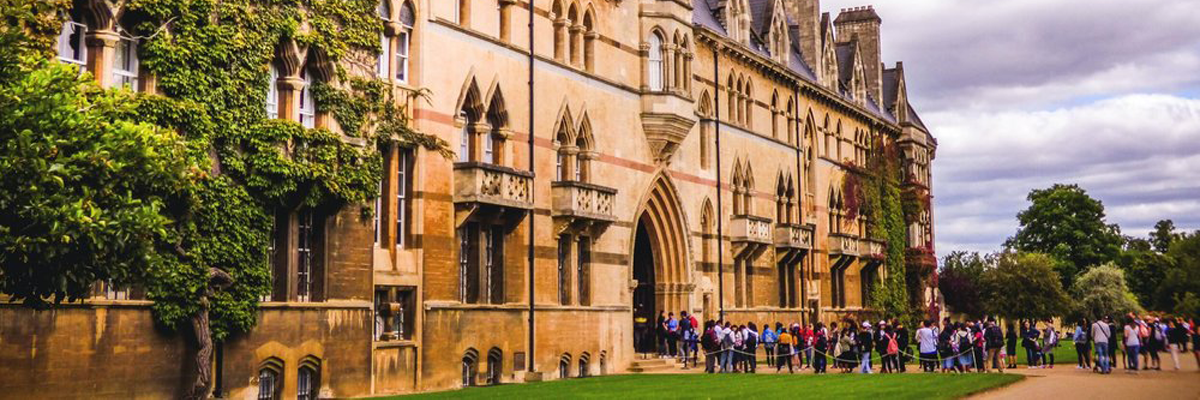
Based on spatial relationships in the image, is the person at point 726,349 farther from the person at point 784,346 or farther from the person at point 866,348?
the person at point 866,348

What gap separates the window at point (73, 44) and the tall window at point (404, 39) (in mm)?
8634

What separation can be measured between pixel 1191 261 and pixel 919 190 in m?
37.6

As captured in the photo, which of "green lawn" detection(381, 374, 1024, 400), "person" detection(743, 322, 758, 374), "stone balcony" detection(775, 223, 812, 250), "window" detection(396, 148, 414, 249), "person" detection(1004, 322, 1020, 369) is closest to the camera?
"green lawn" detection(381, 374, 1024, 400)

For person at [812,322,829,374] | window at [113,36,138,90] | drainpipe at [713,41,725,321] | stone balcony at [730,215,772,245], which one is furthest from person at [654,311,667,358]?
window at [113,36,138,90]

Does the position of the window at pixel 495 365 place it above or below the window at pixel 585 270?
below

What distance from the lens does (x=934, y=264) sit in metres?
68.8

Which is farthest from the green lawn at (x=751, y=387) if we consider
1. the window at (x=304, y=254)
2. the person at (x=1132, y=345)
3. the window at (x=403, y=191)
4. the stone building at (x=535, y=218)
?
the person at (x=1132, y=345)

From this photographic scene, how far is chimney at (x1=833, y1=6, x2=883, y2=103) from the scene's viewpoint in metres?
68.5

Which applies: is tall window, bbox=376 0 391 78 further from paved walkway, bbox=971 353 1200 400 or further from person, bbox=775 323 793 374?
person, bbox=775 323 793 374

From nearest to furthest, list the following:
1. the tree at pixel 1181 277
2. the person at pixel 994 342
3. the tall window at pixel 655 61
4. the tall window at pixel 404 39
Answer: the tall window at pixel 404 39 → the person at pixel 994 342 → the tall window at pixel 655 61 → the tree at pixel 1181 277

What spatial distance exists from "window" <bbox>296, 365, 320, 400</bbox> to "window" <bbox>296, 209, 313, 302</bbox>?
58.0 inches

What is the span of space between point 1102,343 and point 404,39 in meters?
20.8

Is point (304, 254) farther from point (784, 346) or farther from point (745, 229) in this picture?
point (745, 229)

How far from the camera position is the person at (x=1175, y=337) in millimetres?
36812
